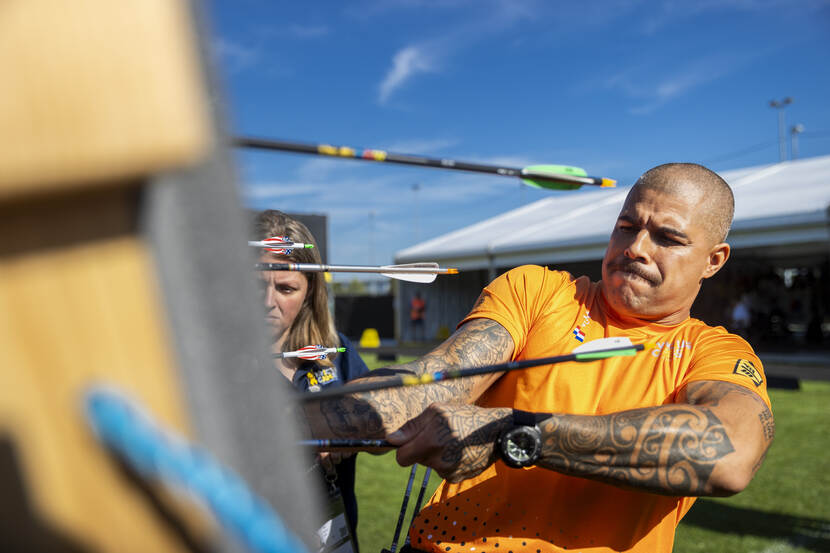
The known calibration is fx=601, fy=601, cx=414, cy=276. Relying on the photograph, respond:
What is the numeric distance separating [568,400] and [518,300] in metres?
0.36

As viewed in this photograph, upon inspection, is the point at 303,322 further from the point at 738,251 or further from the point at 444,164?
the point at 738,251

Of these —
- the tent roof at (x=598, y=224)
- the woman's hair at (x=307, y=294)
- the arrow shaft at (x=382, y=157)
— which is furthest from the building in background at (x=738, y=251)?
the arrow shaft at (x=382, y=157)

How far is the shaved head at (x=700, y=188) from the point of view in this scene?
6.15 ft

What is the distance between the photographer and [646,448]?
142 cm

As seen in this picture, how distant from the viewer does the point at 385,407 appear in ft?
5.58

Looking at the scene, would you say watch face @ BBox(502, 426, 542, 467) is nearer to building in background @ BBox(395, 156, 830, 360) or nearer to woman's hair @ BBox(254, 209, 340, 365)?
woman's hair @ BBox(254, 209, 340, 365)

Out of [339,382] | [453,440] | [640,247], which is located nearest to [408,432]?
[453,440]

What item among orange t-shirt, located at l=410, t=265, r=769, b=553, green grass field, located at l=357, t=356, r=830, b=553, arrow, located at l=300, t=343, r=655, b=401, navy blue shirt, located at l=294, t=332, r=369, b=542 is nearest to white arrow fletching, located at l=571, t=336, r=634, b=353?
arrow, located at l=300, t=343, r=655, b=401

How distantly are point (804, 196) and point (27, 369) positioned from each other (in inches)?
528

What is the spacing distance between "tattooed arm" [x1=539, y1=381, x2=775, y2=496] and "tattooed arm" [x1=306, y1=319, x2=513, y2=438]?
40 centimetres

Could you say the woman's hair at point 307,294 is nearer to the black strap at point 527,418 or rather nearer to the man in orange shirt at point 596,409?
the man in orange shirt at point 596,409

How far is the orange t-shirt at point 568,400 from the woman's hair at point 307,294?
2.36ft

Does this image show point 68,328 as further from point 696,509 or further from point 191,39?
point 696,509

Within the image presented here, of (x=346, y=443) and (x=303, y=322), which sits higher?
(x=303, y=322)
